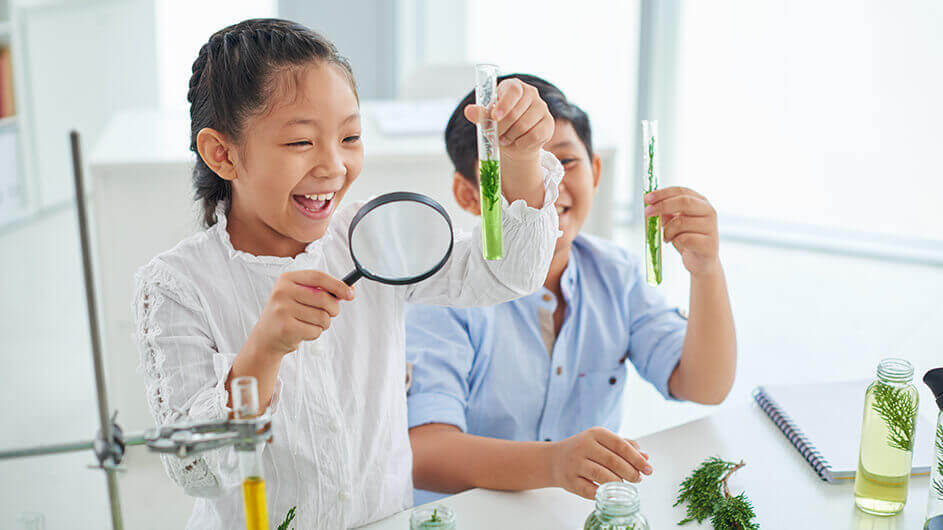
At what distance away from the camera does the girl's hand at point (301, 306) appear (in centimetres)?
94

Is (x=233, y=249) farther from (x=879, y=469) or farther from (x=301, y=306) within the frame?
(x=879, y=469)

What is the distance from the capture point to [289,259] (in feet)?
3.96

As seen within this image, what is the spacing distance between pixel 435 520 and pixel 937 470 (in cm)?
58

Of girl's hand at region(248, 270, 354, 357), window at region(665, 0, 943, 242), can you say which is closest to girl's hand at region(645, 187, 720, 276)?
girl's hand at region(248, 270, 354, 357)

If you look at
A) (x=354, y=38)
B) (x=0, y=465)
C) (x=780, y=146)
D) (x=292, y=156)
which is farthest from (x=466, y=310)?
(x=354, y=38)

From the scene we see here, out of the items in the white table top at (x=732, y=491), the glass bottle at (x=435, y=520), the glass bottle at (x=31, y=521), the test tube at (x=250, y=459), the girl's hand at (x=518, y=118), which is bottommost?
the white table top at (x=732, y=491)

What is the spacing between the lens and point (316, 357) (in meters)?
1.22

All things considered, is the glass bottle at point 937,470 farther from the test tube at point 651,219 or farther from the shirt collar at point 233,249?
the shirt collar at point 233,249

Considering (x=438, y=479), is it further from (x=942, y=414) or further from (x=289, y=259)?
(x=942, y=414)

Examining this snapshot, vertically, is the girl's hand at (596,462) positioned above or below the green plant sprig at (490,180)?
below

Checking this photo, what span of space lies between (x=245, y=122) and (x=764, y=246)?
3591mm

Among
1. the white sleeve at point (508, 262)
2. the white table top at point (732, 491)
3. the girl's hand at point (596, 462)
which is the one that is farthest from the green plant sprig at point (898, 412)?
the white sleeve at point (508, 262)

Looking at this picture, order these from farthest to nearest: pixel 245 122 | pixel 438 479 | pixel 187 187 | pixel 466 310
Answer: pixel 187 187 → pixel 466 310 → pixel 438 479 → pixel 245 122

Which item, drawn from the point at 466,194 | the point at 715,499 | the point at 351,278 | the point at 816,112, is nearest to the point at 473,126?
the point at 466,194
